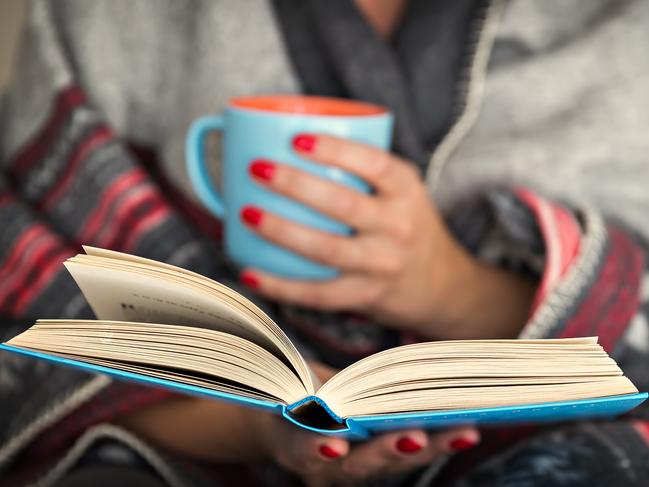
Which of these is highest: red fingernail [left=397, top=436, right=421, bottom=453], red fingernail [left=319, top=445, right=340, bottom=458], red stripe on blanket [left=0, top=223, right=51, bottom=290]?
red stripe on blanket [left=0, top=223, right=51, bottom=290]

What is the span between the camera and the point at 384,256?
66cm

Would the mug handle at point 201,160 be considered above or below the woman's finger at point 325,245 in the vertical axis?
above

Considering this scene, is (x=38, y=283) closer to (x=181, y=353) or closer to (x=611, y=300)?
(x=181, y=353)

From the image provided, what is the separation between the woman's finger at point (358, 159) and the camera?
0.60 m

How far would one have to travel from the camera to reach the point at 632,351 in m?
0.71

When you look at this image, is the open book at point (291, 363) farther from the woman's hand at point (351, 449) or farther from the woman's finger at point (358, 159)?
the woman's finger at point (358, 159)

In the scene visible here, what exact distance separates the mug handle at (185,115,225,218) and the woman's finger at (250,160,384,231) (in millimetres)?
109

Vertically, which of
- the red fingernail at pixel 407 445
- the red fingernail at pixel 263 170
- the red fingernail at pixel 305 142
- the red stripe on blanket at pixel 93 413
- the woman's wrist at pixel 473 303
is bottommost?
the woman's wrist at pixel 473 303

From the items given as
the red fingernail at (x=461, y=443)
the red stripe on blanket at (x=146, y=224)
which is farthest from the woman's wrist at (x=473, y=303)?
the red stripe on blanket at (x=146, y=224)

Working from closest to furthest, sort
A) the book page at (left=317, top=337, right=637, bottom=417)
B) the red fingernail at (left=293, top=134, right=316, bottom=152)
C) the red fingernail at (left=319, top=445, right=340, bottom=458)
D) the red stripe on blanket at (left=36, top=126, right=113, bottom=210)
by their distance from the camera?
the book page at (left=317, top=337, right=637, bottom=417) < the red fingernail at (left=319, top=445, right=340, bottom=458) < the red fingernail at (left=293, top=134, right=316, bottom=152) < the red stripe on blanket at (left=36, top=126, right=113, bottom=210)

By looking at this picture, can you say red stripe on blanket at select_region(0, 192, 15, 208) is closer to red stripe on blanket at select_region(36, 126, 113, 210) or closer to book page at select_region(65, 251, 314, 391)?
red stripe on blanket at select_region(36, 126, 113, 210)

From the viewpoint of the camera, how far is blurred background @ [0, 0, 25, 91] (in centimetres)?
128

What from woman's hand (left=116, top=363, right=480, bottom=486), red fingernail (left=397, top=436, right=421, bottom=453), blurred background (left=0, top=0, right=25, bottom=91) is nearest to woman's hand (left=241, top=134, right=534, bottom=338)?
A: woman's hand (left=116, top=363, right=480, bottom=486)

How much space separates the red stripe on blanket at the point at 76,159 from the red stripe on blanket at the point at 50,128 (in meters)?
0.04
